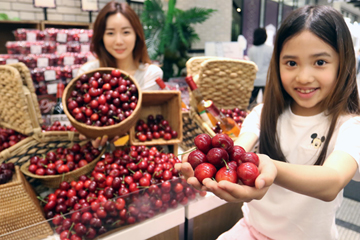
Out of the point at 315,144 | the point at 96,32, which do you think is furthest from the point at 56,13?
the point at 315,144

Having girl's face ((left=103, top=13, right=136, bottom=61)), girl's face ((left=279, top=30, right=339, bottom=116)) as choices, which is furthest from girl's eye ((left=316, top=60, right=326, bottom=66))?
girl's face ((left=103, top=13, right=136, bottom=61))

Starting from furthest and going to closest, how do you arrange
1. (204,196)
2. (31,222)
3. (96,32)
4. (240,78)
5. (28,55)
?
(28,55) < (240,78) < (96,32) < (204,196) < (31,222)

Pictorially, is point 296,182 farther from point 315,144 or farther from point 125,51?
point 125,51

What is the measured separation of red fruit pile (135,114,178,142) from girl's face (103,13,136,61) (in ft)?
1.73

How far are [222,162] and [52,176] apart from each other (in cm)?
100

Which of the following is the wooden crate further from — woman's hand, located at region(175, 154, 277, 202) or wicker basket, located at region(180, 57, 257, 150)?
woman's hand, located at region(175, 154, 277, 202)

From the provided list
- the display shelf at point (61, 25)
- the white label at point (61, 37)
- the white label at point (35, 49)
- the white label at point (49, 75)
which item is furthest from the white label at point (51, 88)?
the display shelf at point (61, 25)

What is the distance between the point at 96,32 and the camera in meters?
1.85

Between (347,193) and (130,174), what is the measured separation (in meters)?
1.45

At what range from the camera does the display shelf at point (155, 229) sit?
1.12 m

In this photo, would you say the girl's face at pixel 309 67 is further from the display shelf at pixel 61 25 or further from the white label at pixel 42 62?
the display shelf at pixel 61 25

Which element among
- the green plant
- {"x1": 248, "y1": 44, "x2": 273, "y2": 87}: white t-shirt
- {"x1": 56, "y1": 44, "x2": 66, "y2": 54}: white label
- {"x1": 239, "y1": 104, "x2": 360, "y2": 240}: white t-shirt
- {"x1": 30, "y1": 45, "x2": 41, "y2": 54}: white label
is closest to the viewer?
{"x1": 239, "y1": 104, "x2": 360, "y2": 240}: white t-shirt

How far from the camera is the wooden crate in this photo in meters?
1.63

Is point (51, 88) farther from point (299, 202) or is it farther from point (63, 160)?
point (299, 202)
